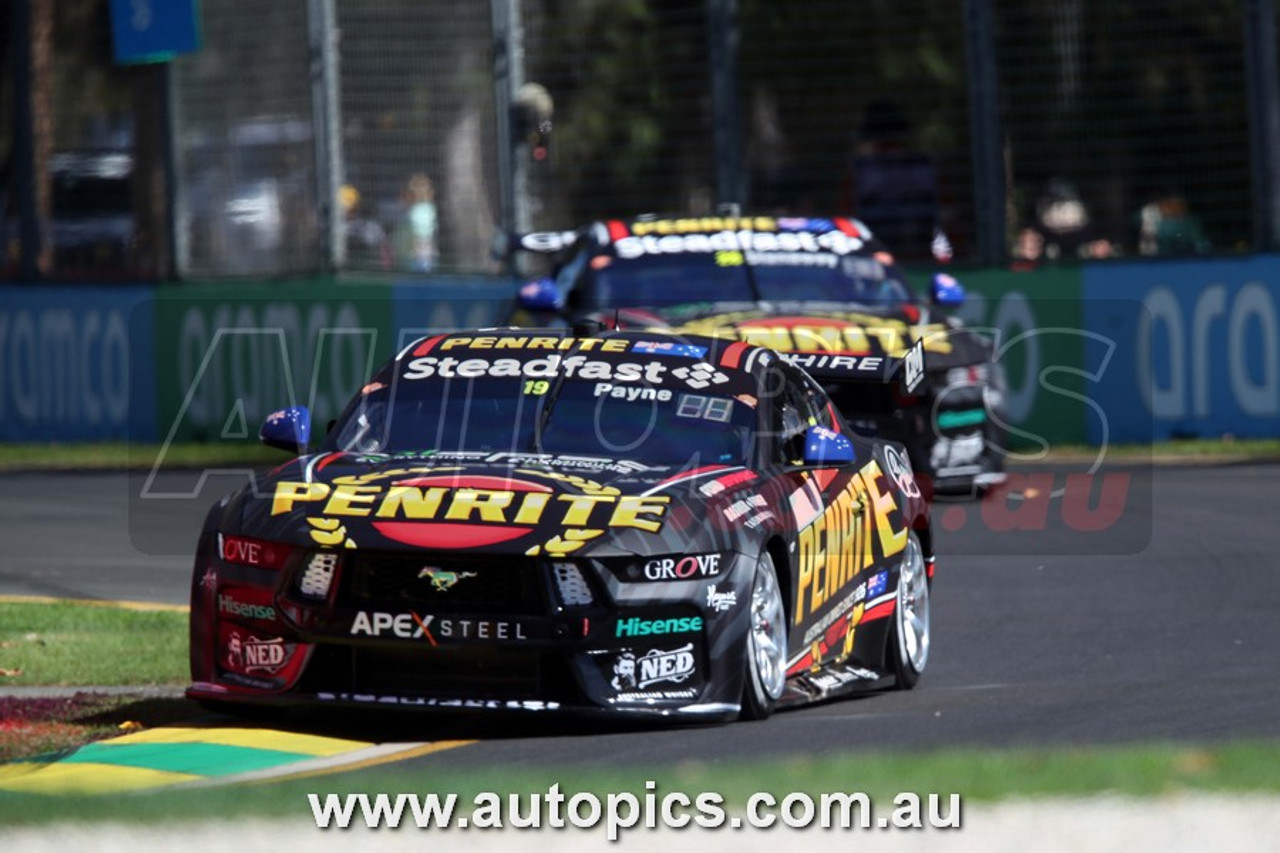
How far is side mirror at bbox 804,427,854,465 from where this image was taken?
976 cm

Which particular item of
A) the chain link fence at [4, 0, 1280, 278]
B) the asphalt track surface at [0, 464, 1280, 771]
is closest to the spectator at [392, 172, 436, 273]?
the chain link fence at [4, 0, 1280, 278]

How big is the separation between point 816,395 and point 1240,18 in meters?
11.0

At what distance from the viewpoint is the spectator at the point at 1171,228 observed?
68.2 ft

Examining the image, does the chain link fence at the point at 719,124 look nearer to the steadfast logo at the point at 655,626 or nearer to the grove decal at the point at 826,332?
the grove decal at the point at 826,332

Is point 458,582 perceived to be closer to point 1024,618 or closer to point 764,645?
point 764,645

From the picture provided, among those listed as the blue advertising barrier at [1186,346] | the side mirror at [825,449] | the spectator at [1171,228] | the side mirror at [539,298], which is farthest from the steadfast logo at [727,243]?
the side mirror at [825,449]

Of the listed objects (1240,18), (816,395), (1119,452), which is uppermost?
(1240,18)

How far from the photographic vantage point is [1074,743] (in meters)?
8.52

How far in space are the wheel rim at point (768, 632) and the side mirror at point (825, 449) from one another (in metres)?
0.64

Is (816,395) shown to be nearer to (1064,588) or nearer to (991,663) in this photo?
(991,663)

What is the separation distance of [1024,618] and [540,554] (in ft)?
14.4

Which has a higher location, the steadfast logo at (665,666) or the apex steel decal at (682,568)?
the apex steel decal at (682,568)

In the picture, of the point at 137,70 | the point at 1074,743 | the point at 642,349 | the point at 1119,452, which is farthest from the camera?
the point at 137,70

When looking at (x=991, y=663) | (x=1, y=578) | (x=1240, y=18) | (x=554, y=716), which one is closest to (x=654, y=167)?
(x=1240, y=18)
